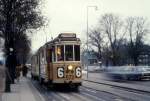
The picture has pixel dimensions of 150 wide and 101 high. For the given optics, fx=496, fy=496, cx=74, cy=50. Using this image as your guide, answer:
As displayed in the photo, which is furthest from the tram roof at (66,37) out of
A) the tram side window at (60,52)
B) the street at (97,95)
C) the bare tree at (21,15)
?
the bare tree at (21,15)

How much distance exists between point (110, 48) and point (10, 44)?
8888cm

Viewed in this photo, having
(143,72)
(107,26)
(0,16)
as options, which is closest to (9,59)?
(0,16)

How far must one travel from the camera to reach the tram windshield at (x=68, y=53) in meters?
32.6

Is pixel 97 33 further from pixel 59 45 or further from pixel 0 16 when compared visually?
pixel 59 45

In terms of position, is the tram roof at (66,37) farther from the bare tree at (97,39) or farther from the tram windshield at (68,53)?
the bare tree at (97,39)

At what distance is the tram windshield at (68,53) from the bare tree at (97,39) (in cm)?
9042

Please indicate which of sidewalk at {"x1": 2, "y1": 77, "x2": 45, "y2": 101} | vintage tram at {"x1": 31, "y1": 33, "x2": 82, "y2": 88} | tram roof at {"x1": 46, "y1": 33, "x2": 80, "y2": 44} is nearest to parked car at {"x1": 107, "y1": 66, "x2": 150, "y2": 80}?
tram roof at {"x1": 46, "y1": 33, "x2": 80, "y2": 44}

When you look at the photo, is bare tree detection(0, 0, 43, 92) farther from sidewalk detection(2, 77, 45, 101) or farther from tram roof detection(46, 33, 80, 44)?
sidewalk detection(2, 77, 45, 101)

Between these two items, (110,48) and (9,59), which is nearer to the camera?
(9,59)

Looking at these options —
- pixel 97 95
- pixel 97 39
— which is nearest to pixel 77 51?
pixel 97 95

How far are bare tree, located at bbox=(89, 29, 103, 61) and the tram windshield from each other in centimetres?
9042

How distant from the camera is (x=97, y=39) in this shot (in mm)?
124438

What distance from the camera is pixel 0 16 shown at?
43.0 meters

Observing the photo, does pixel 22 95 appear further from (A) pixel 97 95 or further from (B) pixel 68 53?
(B) pixel 68 53
